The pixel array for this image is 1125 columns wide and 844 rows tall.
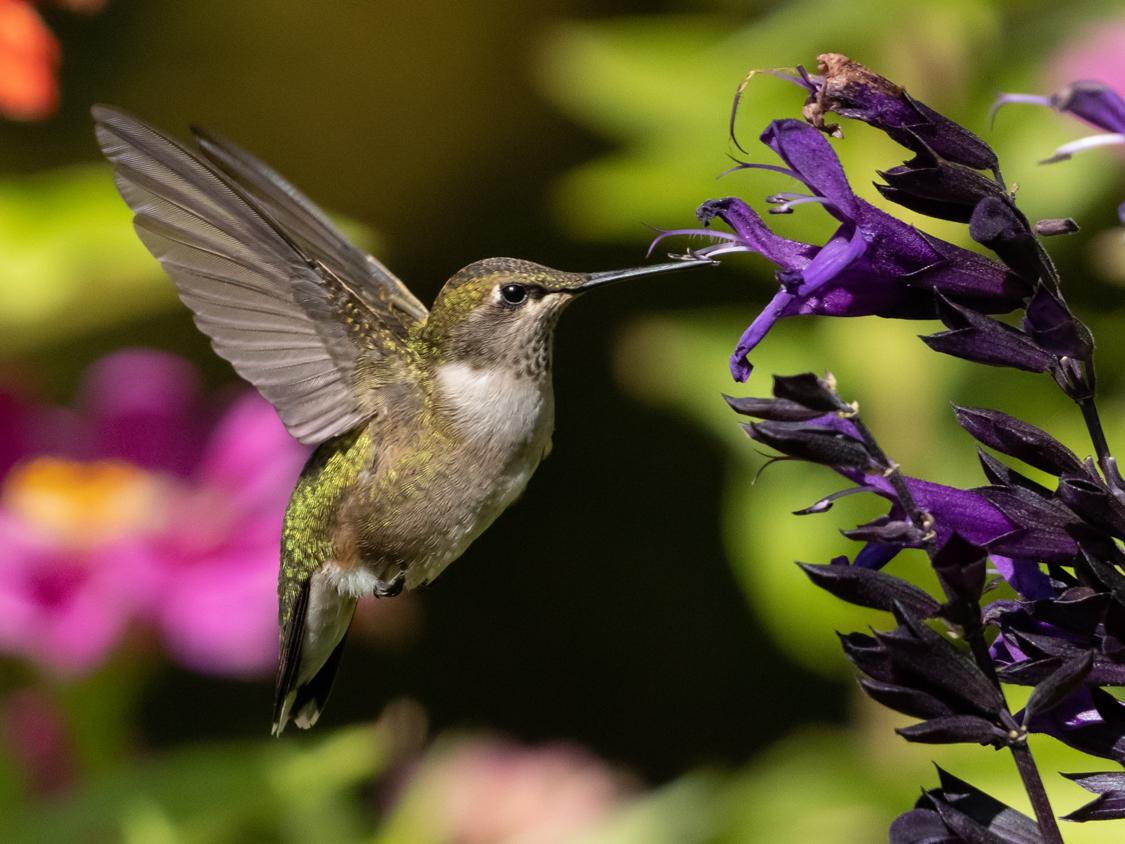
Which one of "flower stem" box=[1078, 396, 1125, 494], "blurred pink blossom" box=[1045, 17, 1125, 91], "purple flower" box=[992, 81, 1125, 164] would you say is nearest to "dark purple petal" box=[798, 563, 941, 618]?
"flower stem" box=[1078, 396, 1125, 494]

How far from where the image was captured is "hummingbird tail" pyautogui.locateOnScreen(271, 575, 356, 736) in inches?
60.7

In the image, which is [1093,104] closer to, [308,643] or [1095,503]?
[1095,503]

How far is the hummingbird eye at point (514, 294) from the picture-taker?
4.74ft

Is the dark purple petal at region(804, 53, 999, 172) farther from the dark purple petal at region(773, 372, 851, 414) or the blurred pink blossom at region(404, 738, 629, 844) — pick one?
the blurred pink blossom at region(404, 738, 629, 844)

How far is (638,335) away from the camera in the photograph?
2570 mm

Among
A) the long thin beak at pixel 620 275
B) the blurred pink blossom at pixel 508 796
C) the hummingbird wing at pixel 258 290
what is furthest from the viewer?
the blurred pink blossom at pixel 508 796

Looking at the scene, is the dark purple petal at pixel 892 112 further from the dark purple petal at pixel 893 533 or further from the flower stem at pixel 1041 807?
the flower stem at pixel 1041 807

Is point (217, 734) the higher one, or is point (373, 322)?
point (373, 322)

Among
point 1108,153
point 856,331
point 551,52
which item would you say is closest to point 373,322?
point 856,331

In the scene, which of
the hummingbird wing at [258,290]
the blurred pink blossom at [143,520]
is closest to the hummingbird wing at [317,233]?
the hummingbird wing at [258,290]

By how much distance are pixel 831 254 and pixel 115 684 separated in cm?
139

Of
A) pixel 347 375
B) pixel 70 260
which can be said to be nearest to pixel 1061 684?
pixel 347 375

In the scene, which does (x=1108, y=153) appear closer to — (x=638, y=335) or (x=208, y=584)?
(x=638, y=335)

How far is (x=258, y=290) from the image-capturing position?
4.87 feet
